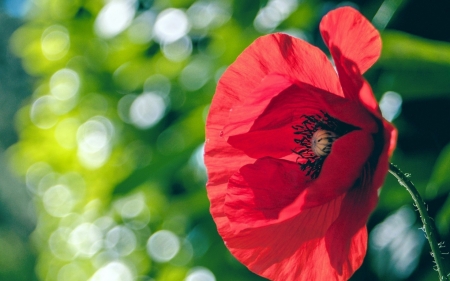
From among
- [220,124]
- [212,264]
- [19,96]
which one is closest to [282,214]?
[220,124]

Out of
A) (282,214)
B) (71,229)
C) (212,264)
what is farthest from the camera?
(71,229)

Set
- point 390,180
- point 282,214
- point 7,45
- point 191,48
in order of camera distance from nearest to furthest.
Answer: point 282,214 < point 390,180 < point 191,48 < point 7,45

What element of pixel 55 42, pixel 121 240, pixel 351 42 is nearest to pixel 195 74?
pixel 55 42

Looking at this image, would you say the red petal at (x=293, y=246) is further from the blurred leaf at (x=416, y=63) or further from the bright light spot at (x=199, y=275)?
the bright light spot at (x=199, y=275)

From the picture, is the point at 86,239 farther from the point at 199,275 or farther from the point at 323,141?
the point at 323,141

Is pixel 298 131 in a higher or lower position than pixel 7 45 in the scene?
higher

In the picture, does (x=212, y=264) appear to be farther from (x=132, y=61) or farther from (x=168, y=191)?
(x=132, y=61)

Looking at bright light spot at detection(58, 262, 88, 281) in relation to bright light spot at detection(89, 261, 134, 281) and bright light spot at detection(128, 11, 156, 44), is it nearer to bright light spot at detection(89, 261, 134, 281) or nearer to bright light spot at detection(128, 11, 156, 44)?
bright light spot at detection(89, 261, 134, 281)
